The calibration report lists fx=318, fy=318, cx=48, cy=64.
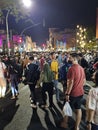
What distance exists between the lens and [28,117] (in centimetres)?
932

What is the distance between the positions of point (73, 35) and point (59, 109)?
15446 cm

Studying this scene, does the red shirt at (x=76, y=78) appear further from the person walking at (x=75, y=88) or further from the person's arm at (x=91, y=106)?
the person's arm at (x=91, y=106)

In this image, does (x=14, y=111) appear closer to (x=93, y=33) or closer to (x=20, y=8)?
(x=20, y=8)

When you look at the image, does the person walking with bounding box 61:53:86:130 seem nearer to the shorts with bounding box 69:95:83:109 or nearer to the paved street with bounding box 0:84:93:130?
the shorts with bounding box 69:95:83:109

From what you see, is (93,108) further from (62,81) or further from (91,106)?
(62,81)

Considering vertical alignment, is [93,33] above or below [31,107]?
above

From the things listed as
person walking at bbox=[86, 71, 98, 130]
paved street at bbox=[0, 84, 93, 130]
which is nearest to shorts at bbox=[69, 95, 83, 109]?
paved street at bbox=[0, 84, 93, 130]

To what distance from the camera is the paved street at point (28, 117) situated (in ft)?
27.1

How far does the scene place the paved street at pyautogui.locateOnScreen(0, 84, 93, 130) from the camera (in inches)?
325

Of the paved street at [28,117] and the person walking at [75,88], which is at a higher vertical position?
the person walking at [75,88]

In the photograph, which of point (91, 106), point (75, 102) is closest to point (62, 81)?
point (75, 102)

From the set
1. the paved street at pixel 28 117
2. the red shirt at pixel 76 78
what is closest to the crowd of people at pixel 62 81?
the red shirt at pixel 76 78

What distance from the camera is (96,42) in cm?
7694

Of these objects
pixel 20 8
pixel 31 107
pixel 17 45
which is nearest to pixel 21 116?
pixel 31 107
